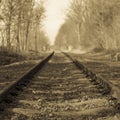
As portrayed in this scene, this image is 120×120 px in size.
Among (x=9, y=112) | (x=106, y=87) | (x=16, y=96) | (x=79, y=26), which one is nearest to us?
(x=9, y=112)

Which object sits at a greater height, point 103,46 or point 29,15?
point 29,15

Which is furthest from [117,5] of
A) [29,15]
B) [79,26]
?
[79,26]

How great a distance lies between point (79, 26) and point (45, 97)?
61920 mm

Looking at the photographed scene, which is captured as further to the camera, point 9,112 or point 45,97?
point 45,97

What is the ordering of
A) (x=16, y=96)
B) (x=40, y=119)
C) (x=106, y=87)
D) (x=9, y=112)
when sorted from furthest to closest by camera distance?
1. (x=106, y=87)
2. (x=16, y=96)
3. (x=9, y=112)
4. (x=40, y=119)

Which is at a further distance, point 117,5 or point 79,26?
point 79,26

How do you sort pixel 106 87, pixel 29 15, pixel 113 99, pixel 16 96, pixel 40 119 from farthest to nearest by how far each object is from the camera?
pixel 29 15, pixel 106 87, pixel 16 96, pixel 113 99, pixel 40 119

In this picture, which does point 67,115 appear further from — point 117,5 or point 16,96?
point 117,5

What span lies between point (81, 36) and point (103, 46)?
19.2m

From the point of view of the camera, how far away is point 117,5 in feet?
137

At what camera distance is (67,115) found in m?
5.13

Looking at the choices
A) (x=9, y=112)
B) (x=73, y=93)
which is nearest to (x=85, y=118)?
(x=9, y=112)

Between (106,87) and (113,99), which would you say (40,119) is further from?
(106,87)

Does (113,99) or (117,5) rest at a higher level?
(117,5)
